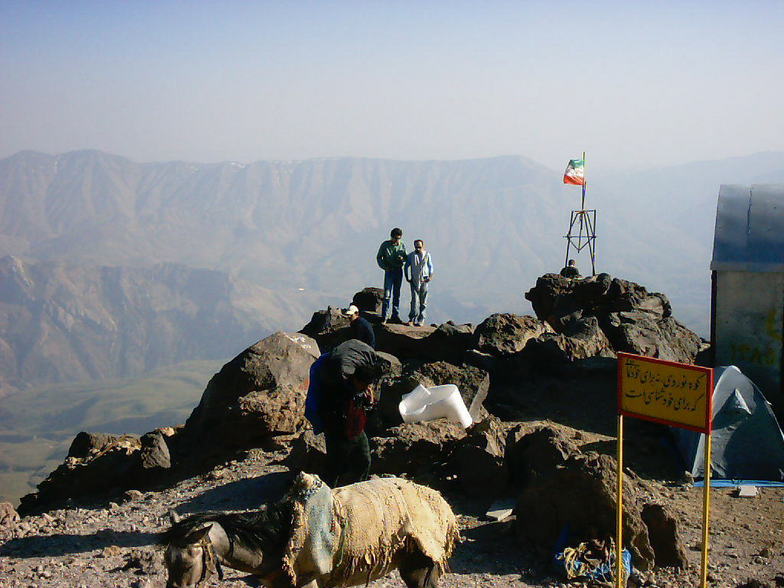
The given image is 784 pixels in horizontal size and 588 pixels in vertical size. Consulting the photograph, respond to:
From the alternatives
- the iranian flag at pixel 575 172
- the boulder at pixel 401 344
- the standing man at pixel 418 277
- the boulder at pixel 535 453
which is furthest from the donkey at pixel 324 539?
the iranian flag at pixel 575 172

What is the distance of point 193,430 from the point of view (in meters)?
11.6

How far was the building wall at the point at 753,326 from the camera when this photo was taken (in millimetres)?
12289

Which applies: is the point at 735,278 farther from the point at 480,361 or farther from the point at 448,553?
the point at 448,553

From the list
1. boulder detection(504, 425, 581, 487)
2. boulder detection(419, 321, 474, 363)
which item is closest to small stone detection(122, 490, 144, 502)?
boulder detection(504, 425, 581, 487)

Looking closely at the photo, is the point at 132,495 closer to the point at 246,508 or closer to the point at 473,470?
the point at 246,508

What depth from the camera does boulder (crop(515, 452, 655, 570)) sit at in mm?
7207

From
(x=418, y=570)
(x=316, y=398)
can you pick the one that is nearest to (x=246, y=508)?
(x=316, y=398)

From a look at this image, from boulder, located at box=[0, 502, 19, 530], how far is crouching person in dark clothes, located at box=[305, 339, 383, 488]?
3.28 m

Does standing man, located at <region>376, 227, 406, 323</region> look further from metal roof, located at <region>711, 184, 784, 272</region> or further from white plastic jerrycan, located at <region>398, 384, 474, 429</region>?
white plastic jerrycan, located at <region>398, 384, 474, 429</region>

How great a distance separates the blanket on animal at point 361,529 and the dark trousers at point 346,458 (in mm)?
1497

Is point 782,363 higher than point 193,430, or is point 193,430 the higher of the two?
point 782,363

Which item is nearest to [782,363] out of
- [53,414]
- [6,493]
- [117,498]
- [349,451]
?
[349,451]

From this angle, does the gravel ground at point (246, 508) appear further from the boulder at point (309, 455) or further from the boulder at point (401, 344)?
the boulder at point (401, 344)

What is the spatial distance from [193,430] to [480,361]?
490 cm
